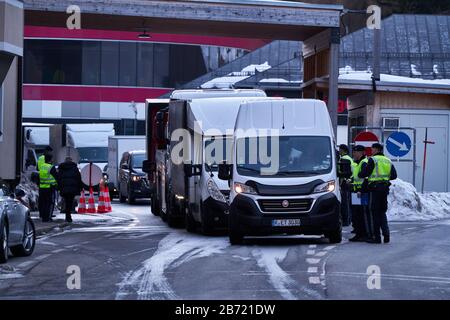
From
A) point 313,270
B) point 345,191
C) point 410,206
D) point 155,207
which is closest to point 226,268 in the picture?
point 313,270

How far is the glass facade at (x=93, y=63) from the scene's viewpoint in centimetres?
7338

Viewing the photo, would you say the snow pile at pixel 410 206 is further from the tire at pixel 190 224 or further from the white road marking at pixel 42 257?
the white road marking at pixel 42 257

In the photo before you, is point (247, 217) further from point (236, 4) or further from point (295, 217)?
point (236, 4)

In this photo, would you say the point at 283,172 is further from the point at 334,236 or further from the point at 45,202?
the point at 45,202

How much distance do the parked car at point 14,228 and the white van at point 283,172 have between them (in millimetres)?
3572

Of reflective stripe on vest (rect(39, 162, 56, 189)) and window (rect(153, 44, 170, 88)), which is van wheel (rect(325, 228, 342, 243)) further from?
window (rect(153, 44, 170, 88))

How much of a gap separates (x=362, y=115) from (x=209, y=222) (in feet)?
47.1

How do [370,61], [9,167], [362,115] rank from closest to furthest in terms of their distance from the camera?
[9,167] < [362,115] < [370,61]

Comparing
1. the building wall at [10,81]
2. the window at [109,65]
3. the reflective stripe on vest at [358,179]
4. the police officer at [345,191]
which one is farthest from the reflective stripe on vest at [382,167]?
the window at [109,65]

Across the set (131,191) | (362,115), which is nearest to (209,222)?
(362,115)

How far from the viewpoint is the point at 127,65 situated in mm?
73875

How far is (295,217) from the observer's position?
21.0 metres

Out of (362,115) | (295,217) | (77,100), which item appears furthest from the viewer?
(77,100)

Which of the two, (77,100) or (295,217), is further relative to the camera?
(77,100)
